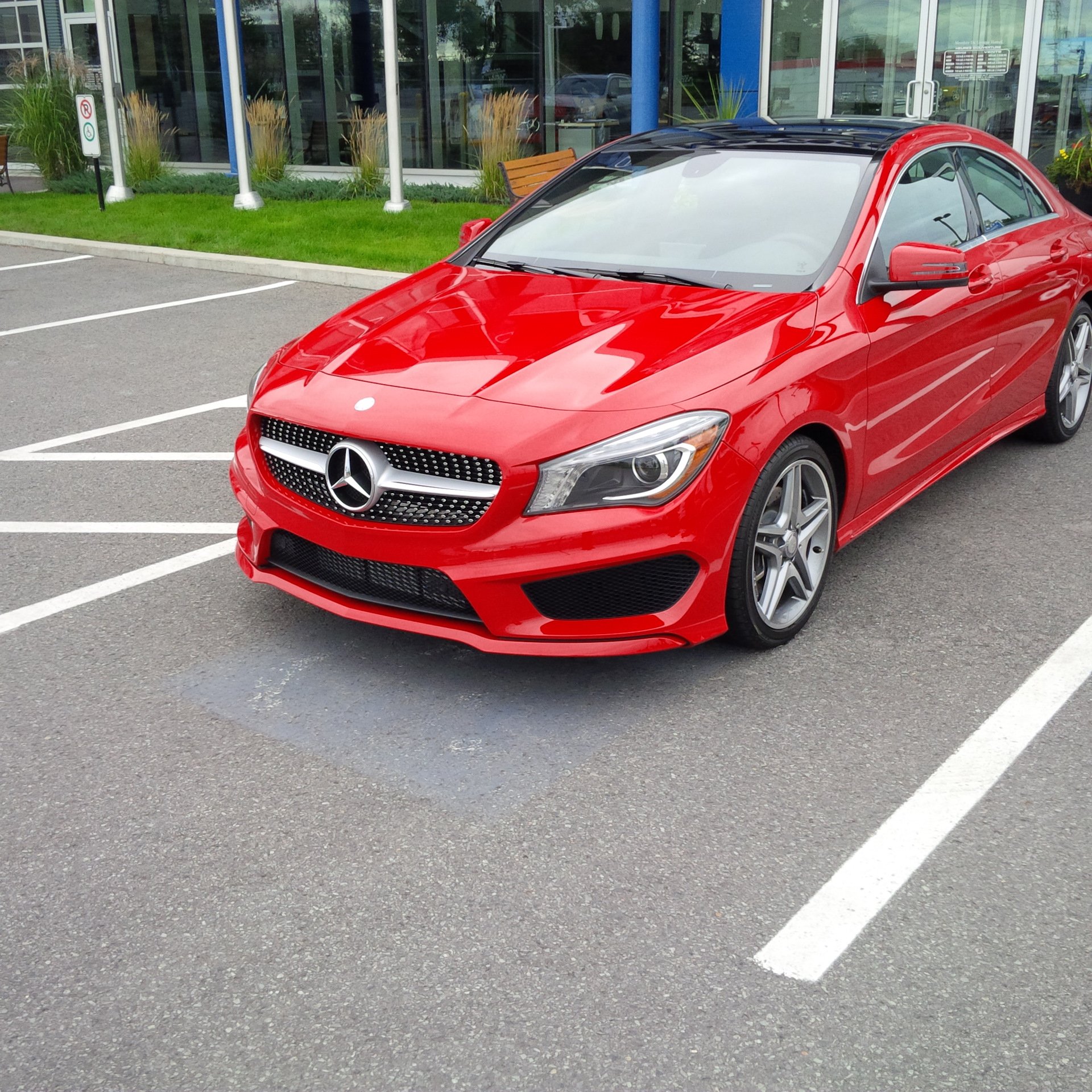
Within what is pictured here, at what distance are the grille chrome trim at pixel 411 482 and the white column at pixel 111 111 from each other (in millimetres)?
13989

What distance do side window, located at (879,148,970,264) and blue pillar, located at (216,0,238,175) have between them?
54.5ft

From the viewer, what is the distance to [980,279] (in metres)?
4.90

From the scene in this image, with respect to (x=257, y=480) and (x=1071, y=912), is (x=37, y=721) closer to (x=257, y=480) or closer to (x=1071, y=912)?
(x=257, y=480)

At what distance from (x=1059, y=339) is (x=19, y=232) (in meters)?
12.8

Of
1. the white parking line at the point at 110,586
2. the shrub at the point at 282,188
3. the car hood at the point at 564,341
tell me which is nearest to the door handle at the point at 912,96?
the shrub at the point at 282,188

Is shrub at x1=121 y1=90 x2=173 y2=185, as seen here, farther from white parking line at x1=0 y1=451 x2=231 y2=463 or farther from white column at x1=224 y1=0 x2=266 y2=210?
white parking line at x1=0 y1=451 x2=231 y2=463

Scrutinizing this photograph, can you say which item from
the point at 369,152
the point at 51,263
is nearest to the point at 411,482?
the point at 51,263

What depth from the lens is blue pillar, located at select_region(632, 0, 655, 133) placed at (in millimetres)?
14086

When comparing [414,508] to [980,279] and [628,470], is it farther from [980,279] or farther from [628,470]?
[980,279]

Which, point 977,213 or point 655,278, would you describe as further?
point 977,213

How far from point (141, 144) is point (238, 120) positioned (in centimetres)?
400

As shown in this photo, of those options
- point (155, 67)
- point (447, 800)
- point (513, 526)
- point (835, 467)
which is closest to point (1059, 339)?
point (835, 467)

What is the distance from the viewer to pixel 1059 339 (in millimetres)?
5805

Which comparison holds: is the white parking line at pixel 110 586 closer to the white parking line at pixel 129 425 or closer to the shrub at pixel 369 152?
the white parking line at pixel 129 425
